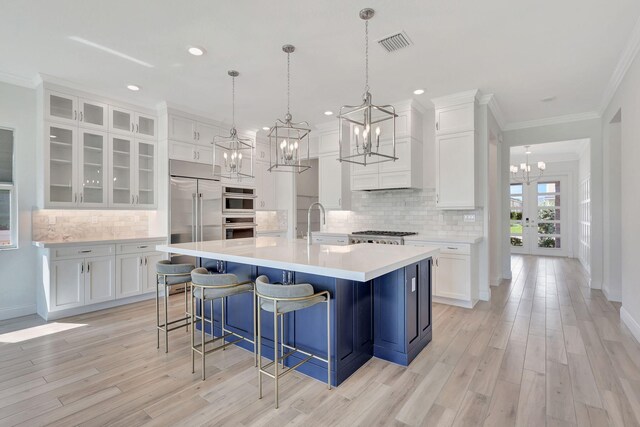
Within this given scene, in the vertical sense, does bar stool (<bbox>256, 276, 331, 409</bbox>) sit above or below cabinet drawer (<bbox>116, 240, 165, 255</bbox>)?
below

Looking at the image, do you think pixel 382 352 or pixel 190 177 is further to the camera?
pixel 190 177

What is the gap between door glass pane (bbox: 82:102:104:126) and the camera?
4.21 m

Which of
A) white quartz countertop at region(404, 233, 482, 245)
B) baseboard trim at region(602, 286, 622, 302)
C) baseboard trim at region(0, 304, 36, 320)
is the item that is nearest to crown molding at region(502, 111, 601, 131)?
white quartz countertop at region(404, 233, 482, 245)

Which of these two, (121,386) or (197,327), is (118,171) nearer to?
(197,327)

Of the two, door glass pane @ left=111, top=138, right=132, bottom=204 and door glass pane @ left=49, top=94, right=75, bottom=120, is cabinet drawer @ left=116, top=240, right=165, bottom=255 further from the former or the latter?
door glass pane @ left=49, top=94, right=75, bottom=120

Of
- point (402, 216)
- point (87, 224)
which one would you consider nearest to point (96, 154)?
point (87, 224)

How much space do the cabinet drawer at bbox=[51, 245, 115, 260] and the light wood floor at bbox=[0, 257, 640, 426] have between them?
0.81 metres

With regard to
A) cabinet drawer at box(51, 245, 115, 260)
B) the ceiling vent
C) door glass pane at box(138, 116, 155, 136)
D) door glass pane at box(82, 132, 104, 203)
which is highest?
the ceiling vent

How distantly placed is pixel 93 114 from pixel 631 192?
252 inches

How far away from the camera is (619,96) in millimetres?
3844

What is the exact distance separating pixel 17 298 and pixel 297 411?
397 centimetres

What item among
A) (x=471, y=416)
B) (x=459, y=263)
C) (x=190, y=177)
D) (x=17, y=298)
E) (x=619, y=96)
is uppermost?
(x=619, y=96)

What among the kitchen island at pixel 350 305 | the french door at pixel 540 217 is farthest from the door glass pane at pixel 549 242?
the kitchen island at pixel 350 305

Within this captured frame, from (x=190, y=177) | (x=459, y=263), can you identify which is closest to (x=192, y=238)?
(x=190, y=177)
